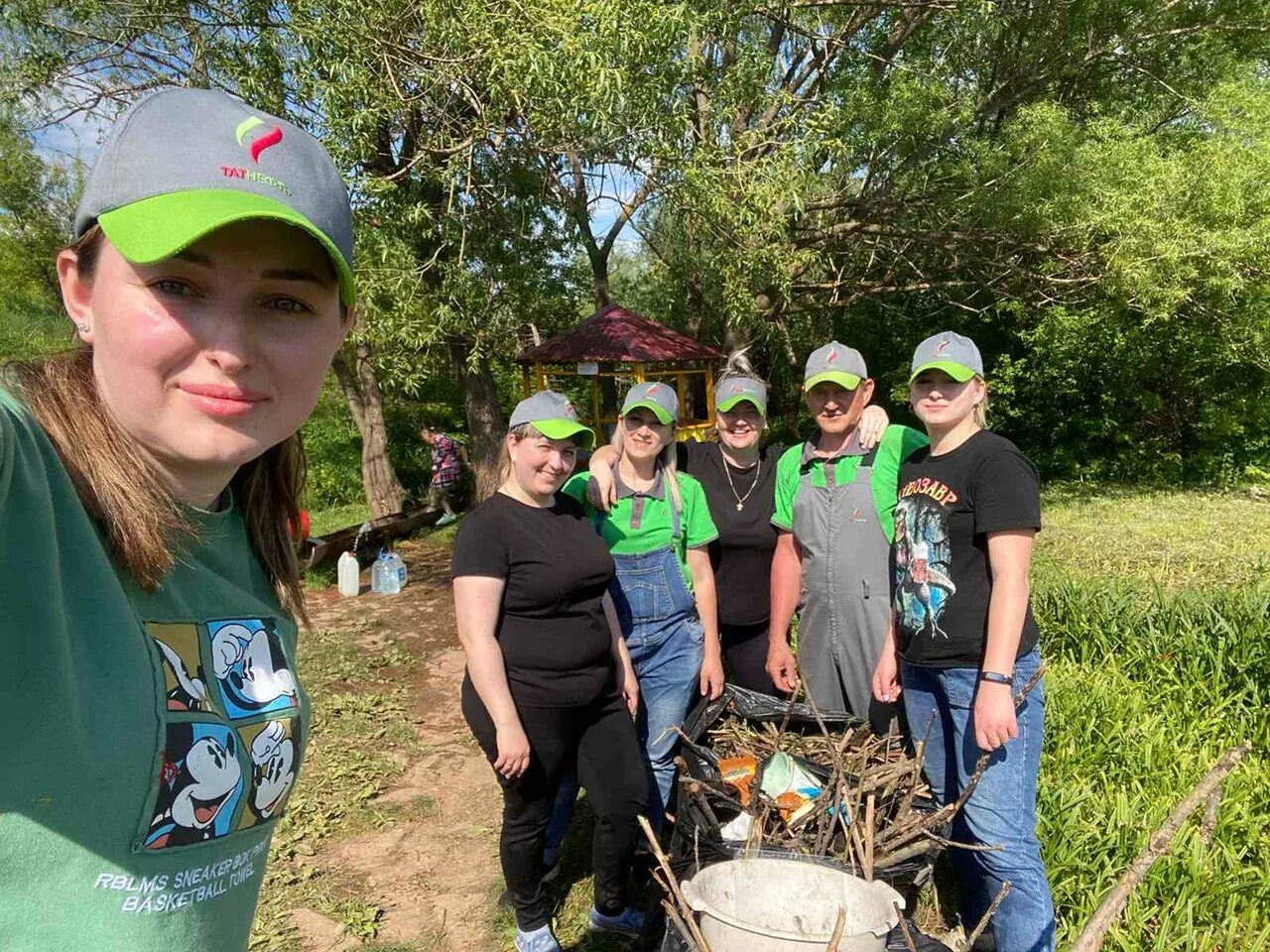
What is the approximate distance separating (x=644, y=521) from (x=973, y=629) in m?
1.33

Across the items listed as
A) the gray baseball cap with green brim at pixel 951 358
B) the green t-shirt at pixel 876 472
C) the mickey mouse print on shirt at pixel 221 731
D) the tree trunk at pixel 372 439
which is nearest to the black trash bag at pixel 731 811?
the green t-shirt at pixel 876 472

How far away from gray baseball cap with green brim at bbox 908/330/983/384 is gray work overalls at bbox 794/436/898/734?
55 centimetres

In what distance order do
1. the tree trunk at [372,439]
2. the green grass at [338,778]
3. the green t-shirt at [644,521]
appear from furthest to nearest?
the tree trunk at [372,439]
the green grass at [338,778]
the green t-shirt at [644,521]

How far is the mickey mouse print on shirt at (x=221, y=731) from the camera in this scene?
35.4 inches

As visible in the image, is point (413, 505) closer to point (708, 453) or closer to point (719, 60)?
point (719, 60)

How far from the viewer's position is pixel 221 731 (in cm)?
97

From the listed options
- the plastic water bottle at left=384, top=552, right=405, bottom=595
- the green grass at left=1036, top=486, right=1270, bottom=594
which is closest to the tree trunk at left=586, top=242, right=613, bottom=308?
the plastic water bottle at left=384, top=552, right=405, bottom=595

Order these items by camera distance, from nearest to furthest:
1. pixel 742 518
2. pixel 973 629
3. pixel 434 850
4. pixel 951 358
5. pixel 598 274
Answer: pixel 973 629 → pixel 951 358 → pixel 742 518 → pixel 434 850 → pixel 598 274

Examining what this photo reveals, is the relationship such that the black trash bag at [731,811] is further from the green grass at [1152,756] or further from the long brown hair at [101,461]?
the long brown hair at [101,461]

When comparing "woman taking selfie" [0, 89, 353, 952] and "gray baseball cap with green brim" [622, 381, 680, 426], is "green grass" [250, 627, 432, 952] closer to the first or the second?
"gray baseball cap with green brim" [622, 381, 680, 426]

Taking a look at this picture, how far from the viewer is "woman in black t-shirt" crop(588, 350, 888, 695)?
3.58 metres

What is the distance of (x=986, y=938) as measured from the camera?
2656 mm

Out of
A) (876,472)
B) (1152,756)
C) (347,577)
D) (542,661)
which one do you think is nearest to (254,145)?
(542,661)

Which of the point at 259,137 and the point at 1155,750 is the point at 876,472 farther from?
the point at 259,137
